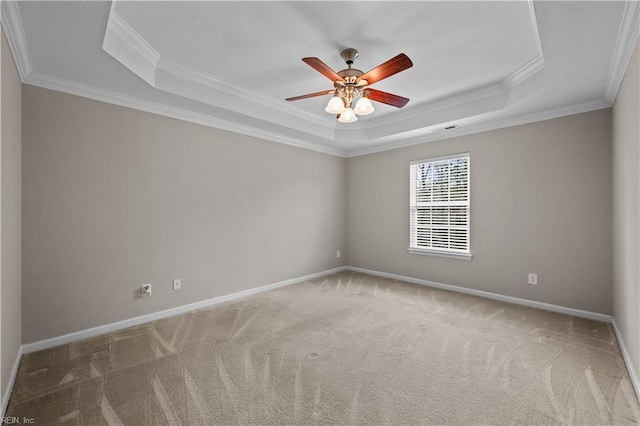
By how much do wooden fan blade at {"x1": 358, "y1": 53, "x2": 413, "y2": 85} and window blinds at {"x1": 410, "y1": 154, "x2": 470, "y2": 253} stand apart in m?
2.54

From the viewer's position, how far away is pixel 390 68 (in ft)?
8.06

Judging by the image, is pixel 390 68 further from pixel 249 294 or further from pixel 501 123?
pixel 249 294

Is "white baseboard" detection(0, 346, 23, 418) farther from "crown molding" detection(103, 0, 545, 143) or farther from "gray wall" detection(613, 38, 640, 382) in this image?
"gray wall" detection(613, 38, 640, 382)

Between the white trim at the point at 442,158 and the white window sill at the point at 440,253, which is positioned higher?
the white trim at the point at 442,158

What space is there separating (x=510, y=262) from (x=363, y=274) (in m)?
2.44

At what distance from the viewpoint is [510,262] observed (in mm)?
4094

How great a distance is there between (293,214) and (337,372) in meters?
3.09

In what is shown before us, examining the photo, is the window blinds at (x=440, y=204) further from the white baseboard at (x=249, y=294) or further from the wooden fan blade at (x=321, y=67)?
the wooden fan blade at (x=321, y=67)

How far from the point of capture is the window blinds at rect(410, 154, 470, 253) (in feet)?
15.0

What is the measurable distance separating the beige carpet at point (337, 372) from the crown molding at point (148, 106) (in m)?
2.38

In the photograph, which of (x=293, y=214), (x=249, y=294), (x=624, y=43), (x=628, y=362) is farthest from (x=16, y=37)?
(x=628, y=362)

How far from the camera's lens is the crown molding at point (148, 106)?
2758mm

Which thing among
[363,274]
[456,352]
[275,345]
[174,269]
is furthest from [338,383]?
[363,274]

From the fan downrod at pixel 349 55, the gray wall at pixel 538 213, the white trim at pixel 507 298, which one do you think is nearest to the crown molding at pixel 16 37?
the fan downrod at pixel 349 55
